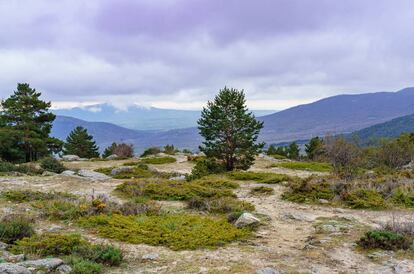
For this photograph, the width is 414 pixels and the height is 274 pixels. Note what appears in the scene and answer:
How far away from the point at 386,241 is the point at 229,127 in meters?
16.0

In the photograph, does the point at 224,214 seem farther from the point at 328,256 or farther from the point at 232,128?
the point at 232,128

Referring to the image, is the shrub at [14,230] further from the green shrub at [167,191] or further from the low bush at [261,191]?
the low bush at [261,191]

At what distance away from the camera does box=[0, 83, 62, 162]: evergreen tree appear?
38.7 meters

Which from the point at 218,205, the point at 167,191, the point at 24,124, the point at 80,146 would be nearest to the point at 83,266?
the point at 218,205

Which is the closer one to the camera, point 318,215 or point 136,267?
point 136,267

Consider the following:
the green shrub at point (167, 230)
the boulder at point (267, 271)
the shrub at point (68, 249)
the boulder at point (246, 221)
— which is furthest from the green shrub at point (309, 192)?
the shrub at point (68, 249)

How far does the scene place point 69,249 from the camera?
734 centimetres

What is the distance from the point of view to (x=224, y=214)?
11656mm

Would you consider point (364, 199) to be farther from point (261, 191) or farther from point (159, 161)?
point (159, 161)

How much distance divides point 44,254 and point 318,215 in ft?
27.1

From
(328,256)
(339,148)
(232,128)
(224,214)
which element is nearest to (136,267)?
(328,256)

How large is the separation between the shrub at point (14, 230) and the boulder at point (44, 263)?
2.01m

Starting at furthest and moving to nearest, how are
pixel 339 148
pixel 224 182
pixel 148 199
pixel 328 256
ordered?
pixel 339 148 < pixel 224 182 < pixel 148 199 < pixel 328 256

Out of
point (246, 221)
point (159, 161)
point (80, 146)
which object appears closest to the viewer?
point (246, 221)
